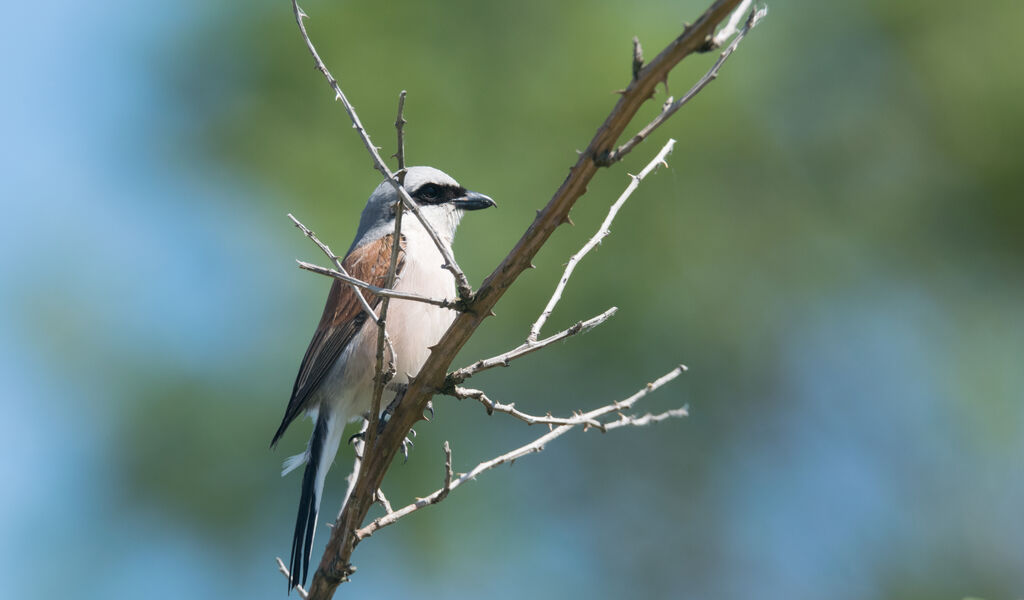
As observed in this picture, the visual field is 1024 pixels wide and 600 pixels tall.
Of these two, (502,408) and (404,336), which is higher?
(404,336)

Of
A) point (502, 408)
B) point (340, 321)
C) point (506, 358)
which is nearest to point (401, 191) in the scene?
point (506, 358)

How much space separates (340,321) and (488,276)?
2.21m

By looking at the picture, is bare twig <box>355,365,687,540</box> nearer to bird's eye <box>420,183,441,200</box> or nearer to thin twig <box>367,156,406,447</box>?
thin twig <box>367,156,406,447</box>

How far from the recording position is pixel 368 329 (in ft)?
14.3

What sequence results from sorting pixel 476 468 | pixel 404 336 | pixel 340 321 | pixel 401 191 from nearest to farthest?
pixel 401 191, pixel 476 468, pixel 404 336, pixel 340 321

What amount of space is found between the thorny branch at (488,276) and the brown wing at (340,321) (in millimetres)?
1526

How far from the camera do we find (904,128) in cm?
1691

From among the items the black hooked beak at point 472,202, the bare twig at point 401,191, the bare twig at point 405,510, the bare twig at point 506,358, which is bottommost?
the bare twig at point 405,510

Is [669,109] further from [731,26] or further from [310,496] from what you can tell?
[310,496]

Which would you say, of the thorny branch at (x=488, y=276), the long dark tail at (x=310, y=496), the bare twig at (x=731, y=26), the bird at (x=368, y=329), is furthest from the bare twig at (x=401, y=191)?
the bird at (x=368, y=329)

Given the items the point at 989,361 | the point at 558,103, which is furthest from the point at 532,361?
the point at 989,361

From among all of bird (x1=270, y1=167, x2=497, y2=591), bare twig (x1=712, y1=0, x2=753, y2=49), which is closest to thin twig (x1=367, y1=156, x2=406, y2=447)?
bare twig (x1=712, y1=0, x2=753, y2=49)

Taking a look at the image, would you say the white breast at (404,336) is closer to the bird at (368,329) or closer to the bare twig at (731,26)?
the bird at (368,329)

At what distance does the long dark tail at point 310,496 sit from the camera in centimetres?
354
